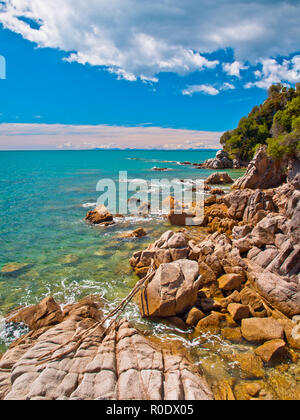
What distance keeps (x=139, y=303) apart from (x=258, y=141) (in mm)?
81261

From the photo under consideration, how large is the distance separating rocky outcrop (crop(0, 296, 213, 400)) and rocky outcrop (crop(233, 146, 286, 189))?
1421 inches

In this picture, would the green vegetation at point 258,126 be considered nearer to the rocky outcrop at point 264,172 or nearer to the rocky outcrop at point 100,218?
the rocky outcrop at point 264,172

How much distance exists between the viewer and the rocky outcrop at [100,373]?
19.0 feet

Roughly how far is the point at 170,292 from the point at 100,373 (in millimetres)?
4670

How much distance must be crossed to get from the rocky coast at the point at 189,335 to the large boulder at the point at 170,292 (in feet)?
0.15

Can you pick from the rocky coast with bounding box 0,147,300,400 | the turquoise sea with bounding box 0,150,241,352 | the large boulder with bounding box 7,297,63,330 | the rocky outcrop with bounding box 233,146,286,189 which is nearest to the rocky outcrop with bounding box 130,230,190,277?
the rocky coast with bounding box 0,147,300,400

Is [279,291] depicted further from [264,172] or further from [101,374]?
[264,172]

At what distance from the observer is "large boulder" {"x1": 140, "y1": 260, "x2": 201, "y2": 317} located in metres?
10.3

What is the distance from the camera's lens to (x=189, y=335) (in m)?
9.67

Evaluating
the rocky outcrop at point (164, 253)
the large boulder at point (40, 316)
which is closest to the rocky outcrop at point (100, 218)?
the rocky outcrop at point (164, 253)

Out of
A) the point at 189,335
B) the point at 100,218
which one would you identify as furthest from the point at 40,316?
the point at 100,218

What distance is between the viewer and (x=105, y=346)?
24.8ft
